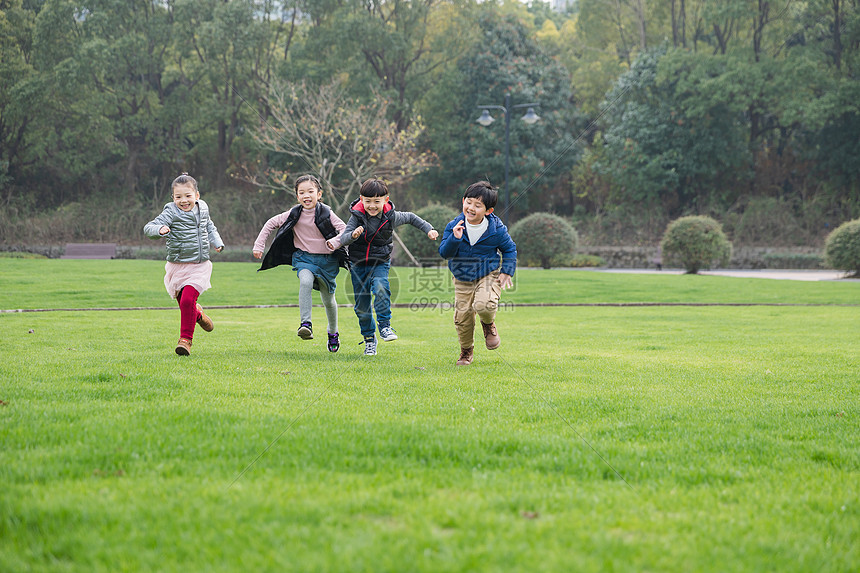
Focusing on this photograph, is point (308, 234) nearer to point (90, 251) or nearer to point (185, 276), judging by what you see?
point (185, 276)

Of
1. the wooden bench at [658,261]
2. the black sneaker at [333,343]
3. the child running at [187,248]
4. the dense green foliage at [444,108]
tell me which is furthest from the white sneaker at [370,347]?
the dense green foliage at [444,108]

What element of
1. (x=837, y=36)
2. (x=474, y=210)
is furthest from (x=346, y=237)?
(x=837, y=36)

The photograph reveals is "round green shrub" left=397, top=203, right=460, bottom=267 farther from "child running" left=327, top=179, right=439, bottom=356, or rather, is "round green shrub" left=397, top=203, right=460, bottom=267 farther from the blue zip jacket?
the blue zip jacket

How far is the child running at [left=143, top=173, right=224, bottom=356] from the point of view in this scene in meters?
7.15

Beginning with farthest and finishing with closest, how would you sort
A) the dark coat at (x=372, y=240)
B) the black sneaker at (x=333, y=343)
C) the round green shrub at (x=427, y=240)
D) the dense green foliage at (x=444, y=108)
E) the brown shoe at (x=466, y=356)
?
1. the dense green foliage at (x=444, y=108)
2. the round green shrub at (x=427, y=240)
3. the black sneaker at (x=333, y=343)
4. the dark coat at (x=372, y=240)
5. the brown shoe at (x=466, y=356)

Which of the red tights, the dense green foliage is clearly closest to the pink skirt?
the red tights

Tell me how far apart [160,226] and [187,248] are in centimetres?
47

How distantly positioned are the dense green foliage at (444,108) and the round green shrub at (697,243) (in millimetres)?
9457

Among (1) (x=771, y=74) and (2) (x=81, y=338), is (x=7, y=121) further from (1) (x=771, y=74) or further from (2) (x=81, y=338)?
(1) (x=771, y=74)

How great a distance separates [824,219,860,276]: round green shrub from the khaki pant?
70.5 feet

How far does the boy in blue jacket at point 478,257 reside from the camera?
6.84 meters

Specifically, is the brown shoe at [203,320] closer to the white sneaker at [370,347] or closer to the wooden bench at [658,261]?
the white sneaker at [370,347]

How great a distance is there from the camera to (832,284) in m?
20.7

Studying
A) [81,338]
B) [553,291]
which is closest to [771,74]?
[553,291]
